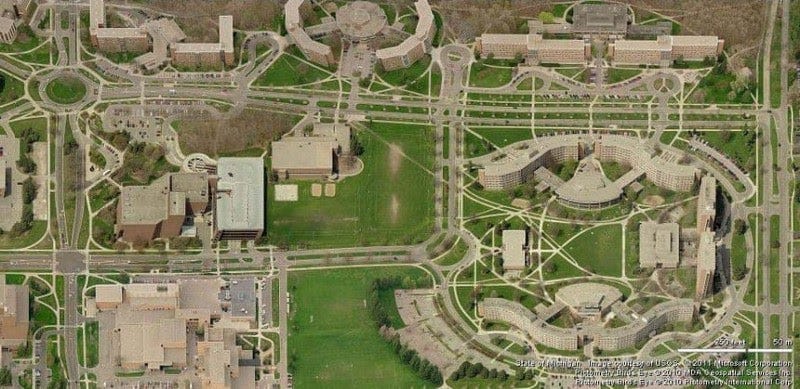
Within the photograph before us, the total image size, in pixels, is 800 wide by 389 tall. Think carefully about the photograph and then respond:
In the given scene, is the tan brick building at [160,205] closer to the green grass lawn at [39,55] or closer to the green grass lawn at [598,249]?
the green grass lawn at [39,55]

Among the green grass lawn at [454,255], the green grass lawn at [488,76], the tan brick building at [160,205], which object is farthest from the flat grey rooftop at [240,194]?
the green grass lawn at [488,76]

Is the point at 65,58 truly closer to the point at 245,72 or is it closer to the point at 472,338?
the point at 245,72

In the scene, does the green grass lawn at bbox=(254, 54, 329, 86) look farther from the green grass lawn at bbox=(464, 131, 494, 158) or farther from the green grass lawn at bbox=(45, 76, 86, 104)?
the green grass lawn at bbox=(45, 76, 86, 104)

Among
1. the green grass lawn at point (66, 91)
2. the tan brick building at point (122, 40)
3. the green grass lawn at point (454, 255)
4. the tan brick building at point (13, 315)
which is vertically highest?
the tan brick building at point (122, 40)

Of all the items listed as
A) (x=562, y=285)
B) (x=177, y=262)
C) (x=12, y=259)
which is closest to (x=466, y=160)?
(x=562, y=285)

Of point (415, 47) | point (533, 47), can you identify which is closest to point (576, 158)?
point (533, 47)

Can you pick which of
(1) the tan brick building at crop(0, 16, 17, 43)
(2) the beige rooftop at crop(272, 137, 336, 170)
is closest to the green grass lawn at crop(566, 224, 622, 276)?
(2) the beige rooftop at crop(272, 137, 336, 170)
